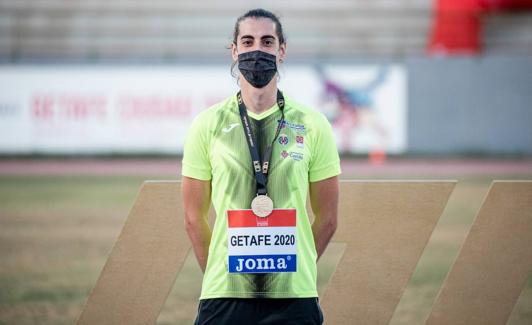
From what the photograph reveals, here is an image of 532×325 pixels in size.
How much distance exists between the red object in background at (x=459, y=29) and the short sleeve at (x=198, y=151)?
25286mm

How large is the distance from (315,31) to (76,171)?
29.7ft

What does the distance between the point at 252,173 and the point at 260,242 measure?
262mm

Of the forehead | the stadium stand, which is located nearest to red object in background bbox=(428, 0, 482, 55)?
the stadium stand

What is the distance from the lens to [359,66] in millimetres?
26109

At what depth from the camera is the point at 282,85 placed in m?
25.6

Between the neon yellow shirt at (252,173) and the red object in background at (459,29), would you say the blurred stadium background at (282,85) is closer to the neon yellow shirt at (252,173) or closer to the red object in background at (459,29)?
the red object in background at (459,29)

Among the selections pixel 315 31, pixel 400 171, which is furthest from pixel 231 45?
pixel 315 31

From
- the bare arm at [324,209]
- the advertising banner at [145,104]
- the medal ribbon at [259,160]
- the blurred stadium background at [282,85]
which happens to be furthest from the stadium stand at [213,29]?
the medal ribbon at [259,160]

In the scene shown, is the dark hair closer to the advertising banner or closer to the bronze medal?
the bronze medal

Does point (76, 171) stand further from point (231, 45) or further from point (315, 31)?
point (231, 45)

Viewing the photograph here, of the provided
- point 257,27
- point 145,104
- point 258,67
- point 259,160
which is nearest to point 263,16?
point 257,27

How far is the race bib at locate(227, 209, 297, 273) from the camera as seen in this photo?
12.3ft

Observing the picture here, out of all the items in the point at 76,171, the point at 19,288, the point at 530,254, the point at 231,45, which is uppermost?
the point at 231,45

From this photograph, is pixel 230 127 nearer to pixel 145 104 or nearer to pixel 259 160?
pixel 259 160
